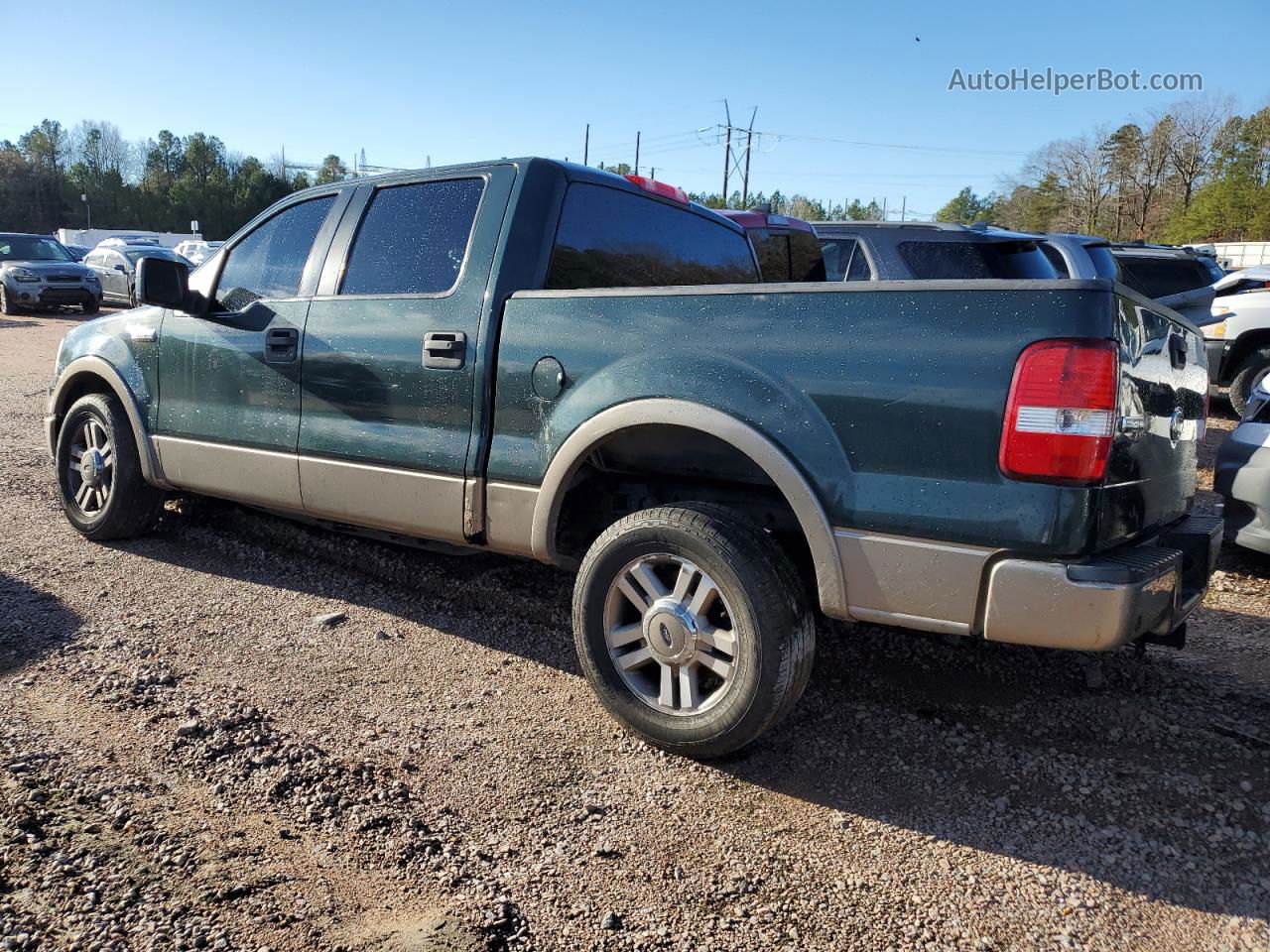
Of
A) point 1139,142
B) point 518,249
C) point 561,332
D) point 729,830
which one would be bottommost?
point 729,830

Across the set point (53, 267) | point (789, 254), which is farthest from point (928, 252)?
point (53, 267)

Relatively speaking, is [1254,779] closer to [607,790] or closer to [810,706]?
[810,706]

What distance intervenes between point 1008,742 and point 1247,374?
317 inches

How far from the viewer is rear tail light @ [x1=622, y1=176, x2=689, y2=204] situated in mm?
4004

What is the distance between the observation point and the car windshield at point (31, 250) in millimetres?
20906

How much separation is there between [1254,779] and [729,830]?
171 centimetres

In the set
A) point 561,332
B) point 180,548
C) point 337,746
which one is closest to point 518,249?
point 561,332

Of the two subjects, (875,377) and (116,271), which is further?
(116,271)

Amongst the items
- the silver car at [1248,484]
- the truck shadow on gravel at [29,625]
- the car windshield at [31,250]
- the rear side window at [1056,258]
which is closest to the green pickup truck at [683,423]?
the truck shadow on gravel at [29,625]

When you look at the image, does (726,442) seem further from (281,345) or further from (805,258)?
(805,258)

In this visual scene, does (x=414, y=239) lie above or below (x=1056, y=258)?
Result: below

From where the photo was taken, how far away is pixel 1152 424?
2678mm

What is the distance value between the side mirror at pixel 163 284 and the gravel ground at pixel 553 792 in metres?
1.36

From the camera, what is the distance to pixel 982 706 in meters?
3.38
